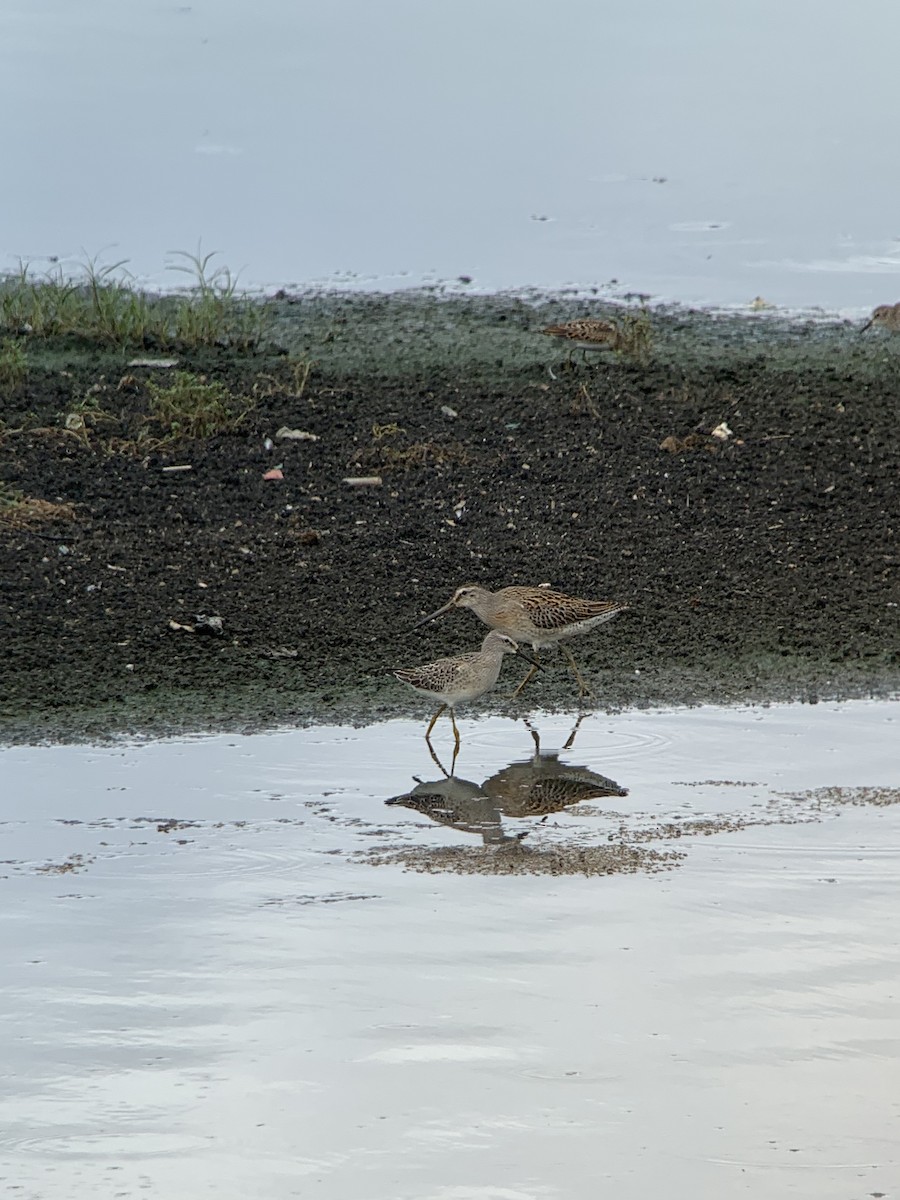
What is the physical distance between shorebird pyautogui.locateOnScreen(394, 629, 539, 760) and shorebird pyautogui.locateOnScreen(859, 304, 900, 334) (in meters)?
8.06

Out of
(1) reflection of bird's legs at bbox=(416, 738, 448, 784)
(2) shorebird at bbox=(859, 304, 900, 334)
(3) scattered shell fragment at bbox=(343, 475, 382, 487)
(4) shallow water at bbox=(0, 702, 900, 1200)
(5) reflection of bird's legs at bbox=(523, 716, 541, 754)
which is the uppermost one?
(2) shorebird at bbox=(859, 304, 900, 334)

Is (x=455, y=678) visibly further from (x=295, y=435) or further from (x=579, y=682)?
(x=295, y=435)

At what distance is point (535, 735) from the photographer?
825 cm

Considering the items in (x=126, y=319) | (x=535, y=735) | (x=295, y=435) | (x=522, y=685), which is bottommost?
(x=535, y=735)

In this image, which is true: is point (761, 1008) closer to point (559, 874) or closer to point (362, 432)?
point (559, 874)

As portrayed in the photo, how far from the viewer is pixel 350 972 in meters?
5.64

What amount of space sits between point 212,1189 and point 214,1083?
1.69ft

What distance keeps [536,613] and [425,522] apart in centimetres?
210

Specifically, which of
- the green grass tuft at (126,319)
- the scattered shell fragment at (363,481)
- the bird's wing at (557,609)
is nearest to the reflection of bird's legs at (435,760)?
the bird's wing at (557,609)

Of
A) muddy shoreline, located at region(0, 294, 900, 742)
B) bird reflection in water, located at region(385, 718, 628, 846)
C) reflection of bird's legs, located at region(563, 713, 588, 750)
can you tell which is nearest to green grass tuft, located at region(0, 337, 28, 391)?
muddy shoreline, located at region(0, 294, 900, 742)

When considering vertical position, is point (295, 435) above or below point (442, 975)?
above

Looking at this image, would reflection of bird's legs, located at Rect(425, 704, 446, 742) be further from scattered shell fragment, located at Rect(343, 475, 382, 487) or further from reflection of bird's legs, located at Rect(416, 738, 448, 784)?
scattered shell fragment, located at Rect(343, 475, 382, 487)

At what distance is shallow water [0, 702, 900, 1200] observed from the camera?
461 centimetres

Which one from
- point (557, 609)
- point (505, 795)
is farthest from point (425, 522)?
point (505, 795)
